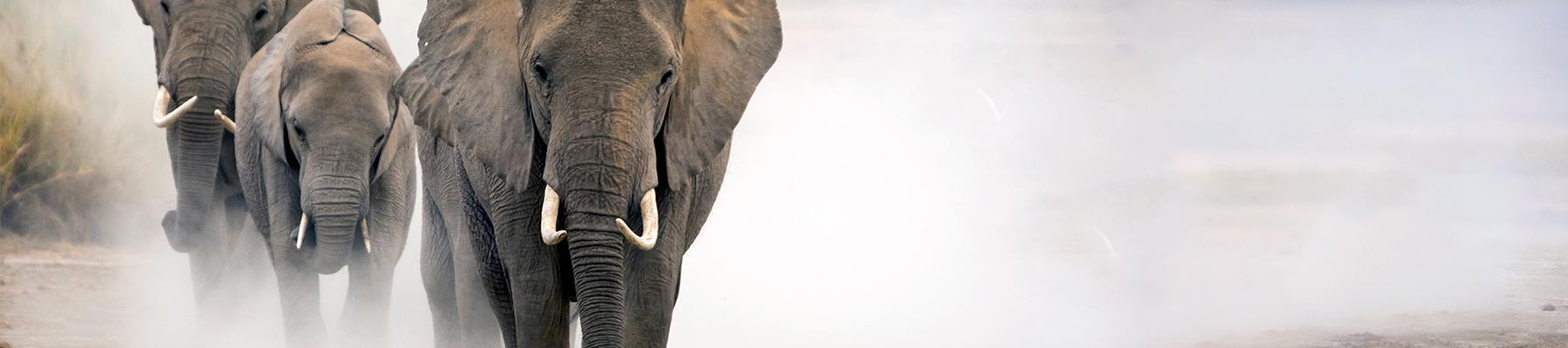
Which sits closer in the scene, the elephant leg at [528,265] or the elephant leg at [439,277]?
the elephant leg at [528,265]

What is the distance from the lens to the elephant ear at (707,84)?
17.5 feet

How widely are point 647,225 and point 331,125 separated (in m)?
2.54

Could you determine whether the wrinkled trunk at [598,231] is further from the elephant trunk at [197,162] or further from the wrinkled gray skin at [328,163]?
the elephant trunk at [197,162]

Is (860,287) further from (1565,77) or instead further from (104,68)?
(1565,77)

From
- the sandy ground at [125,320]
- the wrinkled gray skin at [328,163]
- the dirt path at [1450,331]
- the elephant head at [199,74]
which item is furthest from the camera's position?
the dirt path at [1450,331]

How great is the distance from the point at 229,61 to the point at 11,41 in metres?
6.16

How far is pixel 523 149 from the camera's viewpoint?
5316mm

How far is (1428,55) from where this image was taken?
1812 centimetres

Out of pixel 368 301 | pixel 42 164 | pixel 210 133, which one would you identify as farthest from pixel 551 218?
pixel 42 164

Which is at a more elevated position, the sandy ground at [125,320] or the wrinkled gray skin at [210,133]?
the wrinkled gray skin at [210,133]

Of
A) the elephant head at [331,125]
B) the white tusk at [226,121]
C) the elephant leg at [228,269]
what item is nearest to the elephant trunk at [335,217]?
the elephant head at [331,125]

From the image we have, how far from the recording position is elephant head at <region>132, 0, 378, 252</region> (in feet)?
29.0

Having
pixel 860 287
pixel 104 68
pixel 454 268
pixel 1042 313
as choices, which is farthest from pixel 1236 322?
pixel 104 68

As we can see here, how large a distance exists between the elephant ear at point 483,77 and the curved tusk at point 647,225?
334 millimetres
